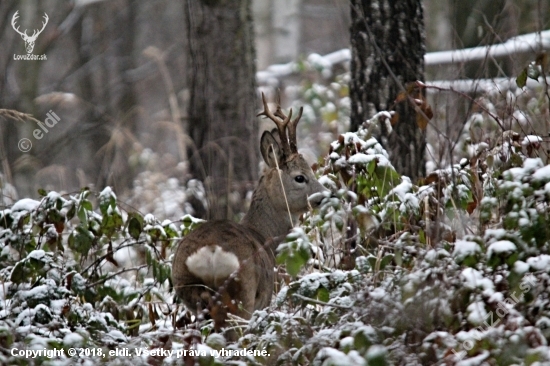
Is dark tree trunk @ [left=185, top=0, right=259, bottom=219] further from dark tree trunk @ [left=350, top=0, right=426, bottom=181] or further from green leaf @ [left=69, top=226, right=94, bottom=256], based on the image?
green leaf @ [left=69, top=226, right=94, bottom=256]

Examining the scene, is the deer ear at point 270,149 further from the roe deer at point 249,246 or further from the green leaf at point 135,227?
the green leaf at point 135,227

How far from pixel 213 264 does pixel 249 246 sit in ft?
1.18

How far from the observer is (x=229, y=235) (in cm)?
425

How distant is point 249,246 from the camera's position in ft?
14.2

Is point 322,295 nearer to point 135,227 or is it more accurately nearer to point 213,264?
point 213,264

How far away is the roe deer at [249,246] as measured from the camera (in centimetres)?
405

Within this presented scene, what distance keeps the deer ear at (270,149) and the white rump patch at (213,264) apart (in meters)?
1.34

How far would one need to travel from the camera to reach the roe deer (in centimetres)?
405

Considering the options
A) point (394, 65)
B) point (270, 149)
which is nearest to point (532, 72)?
point (394, 65)

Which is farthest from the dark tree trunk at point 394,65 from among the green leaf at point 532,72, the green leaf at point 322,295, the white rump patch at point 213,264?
the green leaf at point 322,295

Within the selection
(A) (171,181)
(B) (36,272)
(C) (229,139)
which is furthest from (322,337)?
(A) (171,181)

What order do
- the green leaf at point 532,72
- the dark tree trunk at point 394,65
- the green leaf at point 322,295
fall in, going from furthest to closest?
the dark tree trunk at point 394,65, the green leaf at point 532,72, the green leaf at point 322,295

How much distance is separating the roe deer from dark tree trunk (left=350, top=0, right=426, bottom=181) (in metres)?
0.57

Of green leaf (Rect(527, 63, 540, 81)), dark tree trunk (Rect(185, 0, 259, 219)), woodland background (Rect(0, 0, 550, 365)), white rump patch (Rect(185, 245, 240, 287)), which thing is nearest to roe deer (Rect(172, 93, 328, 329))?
white rump patch (Rect(185, 245, 240, 287))
